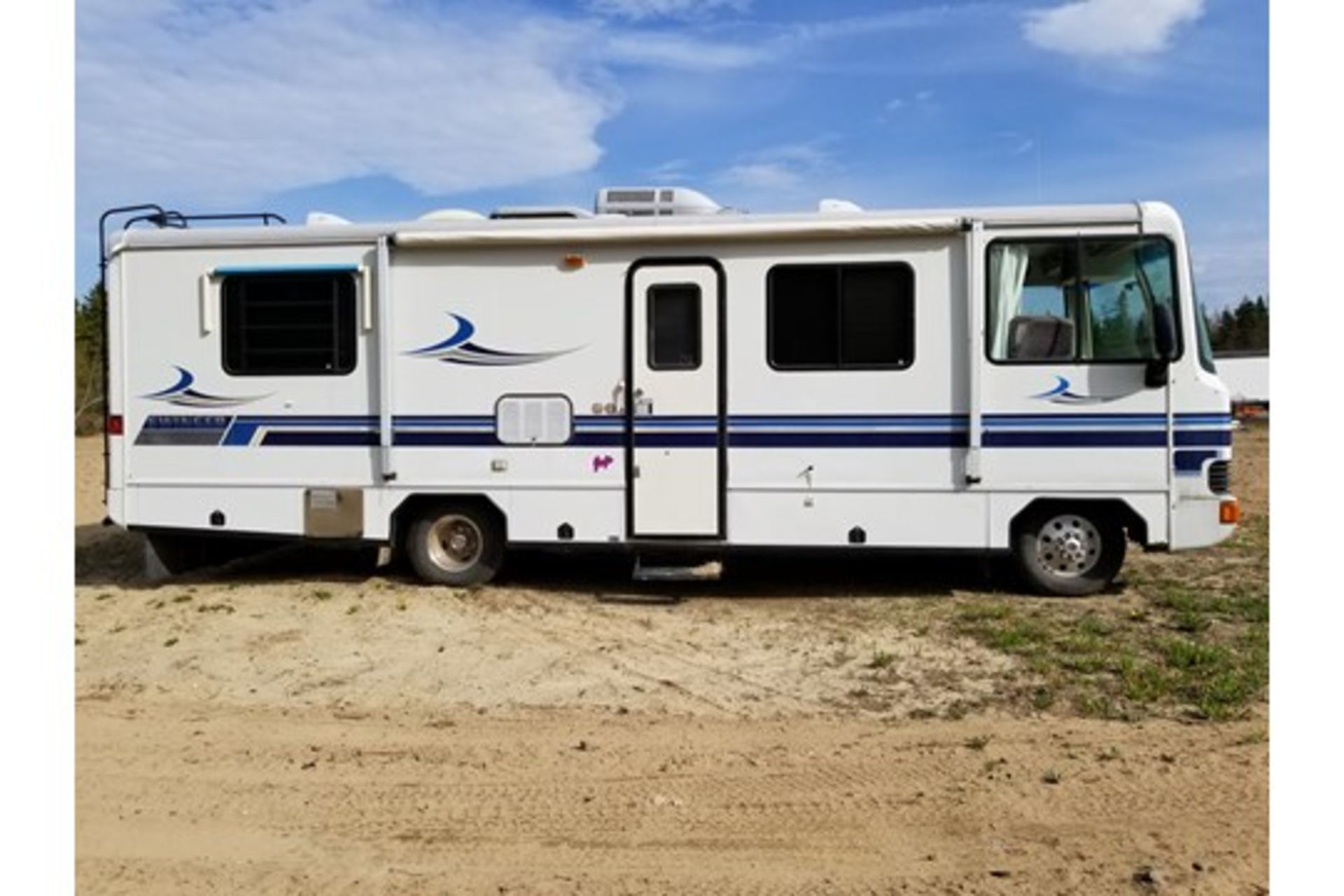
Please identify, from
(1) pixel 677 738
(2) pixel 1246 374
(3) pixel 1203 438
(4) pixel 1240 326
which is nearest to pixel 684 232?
(3) pixel 1203 438

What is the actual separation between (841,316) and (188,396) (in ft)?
17.2

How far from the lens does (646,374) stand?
26.8 ft

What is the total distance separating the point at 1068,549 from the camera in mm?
8055

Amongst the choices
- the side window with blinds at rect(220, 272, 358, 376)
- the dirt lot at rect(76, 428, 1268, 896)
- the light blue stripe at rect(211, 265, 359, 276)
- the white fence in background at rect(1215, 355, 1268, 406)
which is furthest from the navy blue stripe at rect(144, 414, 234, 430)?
the white fence in background at rect(1215, 355, 1268, 406)

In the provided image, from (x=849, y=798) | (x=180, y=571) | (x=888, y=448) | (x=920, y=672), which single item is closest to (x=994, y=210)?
(x=888, y=448)

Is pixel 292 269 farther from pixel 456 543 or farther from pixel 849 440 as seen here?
pixel 849 440

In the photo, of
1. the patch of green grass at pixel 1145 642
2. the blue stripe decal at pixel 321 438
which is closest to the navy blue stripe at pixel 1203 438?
the patch of green grass at pixel 1145 642

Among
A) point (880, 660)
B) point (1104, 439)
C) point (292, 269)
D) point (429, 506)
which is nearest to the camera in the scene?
point (880, 660)

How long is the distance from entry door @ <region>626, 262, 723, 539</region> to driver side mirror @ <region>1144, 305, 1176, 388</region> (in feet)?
10.2

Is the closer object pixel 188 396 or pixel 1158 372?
pixel 1158 372

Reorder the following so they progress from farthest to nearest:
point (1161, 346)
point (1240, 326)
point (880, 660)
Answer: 1. point (1240, 326)
2. point (1161, 346)
3. point (880, 660)

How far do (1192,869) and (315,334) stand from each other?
23.4 ft

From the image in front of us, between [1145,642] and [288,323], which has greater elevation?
[288,323]

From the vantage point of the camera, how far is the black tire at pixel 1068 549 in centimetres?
801
